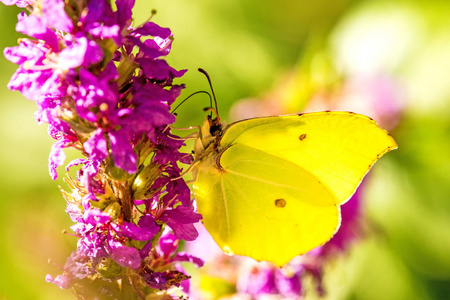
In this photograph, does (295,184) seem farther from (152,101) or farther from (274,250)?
(152,101)

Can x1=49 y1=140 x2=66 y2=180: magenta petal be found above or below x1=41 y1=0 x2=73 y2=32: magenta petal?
below

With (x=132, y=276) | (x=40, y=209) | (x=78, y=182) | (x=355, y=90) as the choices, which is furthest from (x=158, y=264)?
(x=355, y=90)

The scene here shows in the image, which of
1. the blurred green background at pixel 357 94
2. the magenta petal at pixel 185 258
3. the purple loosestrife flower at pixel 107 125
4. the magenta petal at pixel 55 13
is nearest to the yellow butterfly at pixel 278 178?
the magenta petal at pixel 185 258

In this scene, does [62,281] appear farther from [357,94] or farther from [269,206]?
[357,94]

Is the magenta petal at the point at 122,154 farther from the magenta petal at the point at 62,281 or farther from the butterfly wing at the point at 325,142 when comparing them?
the butterfly wing at the point at 325,142

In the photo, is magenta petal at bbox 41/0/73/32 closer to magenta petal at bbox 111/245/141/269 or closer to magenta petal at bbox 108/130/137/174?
magenta petal at bbox 108/130/137/174

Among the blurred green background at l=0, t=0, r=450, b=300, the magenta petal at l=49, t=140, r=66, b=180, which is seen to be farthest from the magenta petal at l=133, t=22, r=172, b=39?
the blurred green background at l=0, t=0, r=450, b=300

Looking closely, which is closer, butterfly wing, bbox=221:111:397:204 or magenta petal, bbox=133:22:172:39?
magenta petal, bbox=133:22:172:39

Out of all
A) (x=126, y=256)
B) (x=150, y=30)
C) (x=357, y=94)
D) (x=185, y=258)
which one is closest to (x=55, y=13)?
(x=150, y=30)
